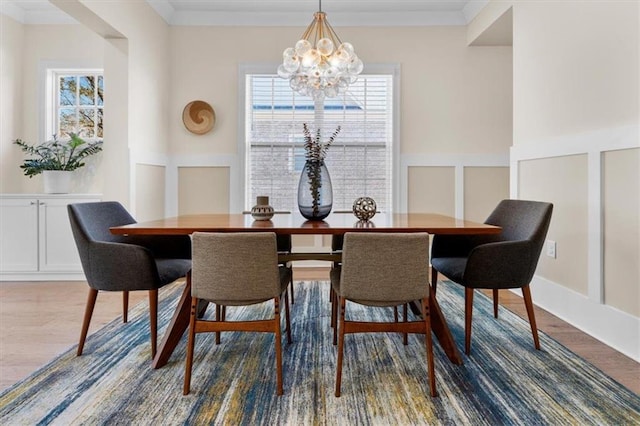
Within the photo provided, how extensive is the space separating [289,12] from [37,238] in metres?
3.52

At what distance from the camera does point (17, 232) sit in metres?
3.80

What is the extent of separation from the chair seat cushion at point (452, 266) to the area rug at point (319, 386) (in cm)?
42

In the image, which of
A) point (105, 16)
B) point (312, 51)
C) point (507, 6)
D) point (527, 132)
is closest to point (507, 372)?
point (527, 132)

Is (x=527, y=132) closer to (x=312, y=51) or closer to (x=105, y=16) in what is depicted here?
(x=312, y=51)

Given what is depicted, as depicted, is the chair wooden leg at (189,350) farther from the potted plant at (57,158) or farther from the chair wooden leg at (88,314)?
the potted plant at (57,158)

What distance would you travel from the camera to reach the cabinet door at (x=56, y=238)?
3.80 metres

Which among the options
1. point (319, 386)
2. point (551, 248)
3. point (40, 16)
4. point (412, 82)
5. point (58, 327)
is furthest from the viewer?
point (412, 82)

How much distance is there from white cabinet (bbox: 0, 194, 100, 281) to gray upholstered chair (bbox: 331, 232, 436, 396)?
10.1ft

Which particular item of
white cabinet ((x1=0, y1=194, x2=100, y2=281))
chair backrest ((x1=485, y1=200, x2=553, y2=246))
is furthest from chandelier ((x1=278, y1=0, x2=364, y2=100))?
white cabinet ((x1=0, y1=194, x2=100, y2=281))

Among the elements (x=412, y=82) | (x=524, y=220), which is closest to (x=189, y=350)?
(x=524, y=220)

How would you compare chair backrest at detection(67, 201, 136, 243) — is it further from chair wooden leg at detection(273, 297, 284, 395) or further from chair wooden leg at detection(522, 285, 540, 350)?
chair wooden leg at detection(522, 285, 540, 350)

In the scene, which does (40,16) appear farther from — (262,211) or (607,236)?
(607,236)

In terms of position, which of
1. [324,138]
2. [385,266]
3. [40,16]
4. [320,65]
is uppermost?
[40,16]

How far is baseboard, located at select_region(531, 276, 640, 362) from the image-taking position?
2.16m
